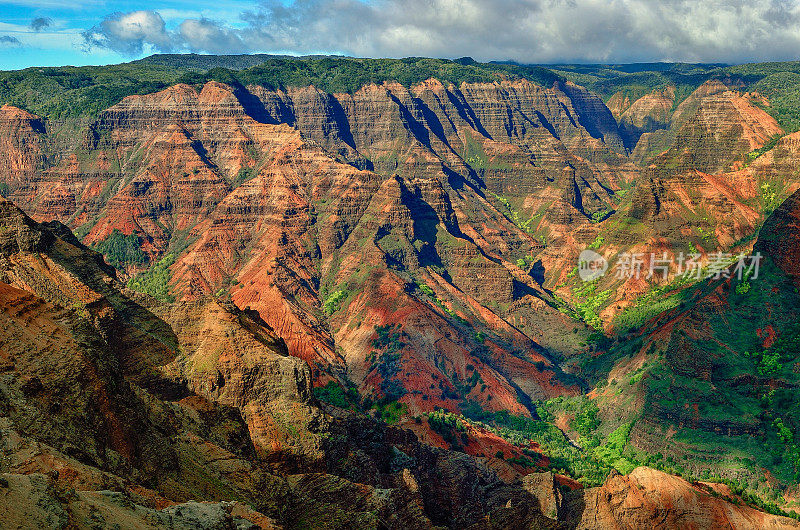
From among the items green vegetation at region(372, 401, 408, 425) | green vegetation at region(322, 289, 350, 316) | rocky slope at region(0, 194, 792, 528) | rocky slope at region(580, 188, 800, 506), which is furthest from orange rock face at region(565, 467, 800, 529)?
green vegetation at region(322, 289, 350, 316)

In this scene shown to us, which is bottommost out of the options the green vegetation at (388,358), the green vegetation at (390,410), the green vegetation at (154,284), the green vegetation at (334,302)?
the green vegetation at (390,410)

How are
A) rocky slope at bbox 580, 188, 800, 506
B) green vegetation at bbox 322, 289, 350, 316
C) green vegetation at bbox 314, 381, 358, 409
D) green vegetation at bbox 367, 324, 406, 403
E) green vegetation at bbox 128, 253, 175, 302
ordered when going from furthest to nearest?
green vegetation at bbox 128, 253, 175, 302
green vegetation at bbox 322, 289, 350, 316
green vegetation at bbox 367, 324, 406, 403
green vegetation at bbox 314, 381, 358, 409
rocky slope at bbox 580, 188, 800, 506

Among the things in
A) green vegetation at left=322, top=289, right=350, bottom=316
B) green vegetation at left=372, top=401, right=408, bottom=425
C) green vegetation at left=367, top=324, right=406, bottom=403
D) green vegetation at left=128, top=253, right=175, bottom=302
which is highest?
green vegetation at left=322, top=289, right=350, bottom=316

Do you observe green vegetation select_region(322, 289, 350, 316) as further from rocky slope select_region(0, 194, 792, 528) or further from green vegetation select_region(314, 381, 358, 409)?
rocky slope select_region(0, 194, 792, 528)

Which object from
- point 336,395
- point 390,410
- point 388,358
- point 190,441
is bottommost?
point 390,410

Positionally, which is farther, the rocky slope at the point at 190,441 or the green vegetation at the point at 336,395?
the green vegetation at the point at 336,395

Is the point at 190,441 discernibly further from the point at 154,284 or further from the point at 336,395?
A: the point at 154,284

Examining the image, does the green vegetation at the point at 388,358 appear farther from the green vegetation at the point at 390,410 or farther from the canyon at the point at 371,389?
the green vegetation at the point at 390,410

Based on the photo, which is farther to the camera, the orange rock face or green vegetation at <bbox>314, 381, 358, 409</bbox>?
green vegetation at <bbox>314, 381, 358, 409</bbox>

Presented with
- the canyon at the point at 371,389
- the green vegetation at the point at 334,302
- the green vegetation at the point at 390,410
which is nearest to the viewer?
the canyon at the point at 371,389

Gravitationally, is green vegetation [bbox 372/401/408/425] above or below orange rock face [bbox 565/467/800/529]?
below

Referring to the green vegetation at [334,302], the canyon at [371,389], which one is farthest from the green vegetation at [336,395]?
the green vegetation at [334,302]

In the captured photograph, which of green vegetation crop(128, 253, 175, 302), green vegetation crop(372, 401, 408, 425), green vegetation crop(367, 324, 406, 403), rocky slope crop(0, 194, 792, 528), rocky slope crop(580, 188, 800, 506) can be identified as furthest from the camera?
green vegetation crop(128, 253, 175, 302)

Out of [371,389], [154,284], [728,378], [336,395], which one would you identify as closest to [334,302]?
[371,389]
